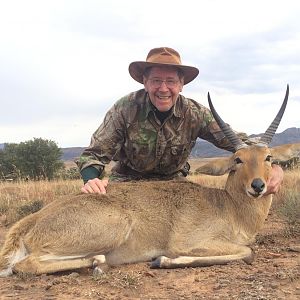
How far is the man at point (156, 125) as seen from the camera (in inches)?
321

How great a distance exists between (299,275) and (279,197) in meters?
6.94

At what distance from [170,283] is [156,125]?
3789 millimetres

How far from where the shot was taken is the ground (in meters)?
4.80

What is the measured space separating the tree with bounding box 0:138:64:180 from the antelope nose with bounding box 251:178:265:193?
28137 mm

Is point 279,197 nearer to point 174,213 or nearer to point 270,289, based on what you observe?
point 174,213

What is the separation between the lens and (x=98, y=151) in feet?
27.1

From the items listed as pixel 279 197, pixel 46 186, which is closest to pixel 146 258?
pixel 279 197

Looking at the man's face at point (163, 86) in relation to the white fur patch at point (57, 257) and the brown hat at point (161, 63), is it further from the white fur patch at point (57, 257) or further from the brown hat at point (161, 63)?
the white fur patch at point (57, 257)

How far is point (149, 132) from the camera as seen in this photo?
28.2 feet

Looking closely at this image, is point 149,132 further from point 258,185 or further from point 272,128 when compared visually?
point 258,185

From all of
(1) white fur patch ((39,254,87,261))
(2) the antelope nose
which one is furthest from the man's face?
(1) white fur patch ((39,254,87,261))

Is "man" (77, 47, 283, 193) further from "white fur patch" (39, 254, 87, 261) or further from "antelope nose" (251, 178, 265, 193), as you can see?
"white fur patch" (39, 254, 87, 261)

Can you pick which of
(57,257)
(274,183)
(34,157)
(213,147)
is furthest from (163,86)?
(213,147)

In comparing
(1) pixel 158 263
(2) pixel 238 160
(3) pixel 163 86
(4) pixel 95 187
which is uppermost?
(3) pixel 163 86
